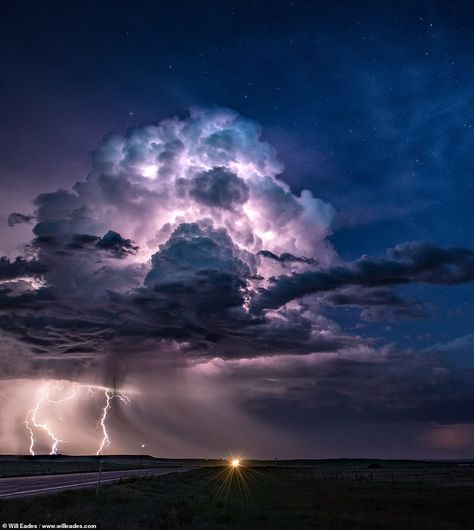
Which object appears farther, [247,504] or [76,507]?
[247,504]

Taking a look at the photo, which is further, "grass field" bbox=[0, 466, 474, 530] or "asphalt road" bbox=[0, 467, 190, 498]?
"asphalt road" bbox=[0, 467, 190, 498]

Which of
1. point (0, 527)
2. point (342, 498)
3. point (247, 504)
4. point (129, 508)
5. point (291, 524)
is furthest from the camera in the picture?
point (342, 498)

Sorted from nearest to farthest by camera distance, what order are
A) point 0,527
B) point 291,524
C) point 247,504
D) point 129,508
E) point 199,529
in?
1. point 0,527
2. point 199,529
3. point 291,524
4. point 129,508
5. point 247,504

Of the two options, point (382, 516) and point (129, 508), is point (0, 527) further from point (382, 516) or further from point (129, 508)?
point (382, 516)

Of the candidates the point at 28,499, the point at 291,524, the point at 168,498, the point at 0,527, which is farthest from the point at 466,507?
the point at 0,527

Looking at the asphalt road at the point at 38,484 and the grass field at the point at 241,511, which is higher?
the grass field at the point at 241,511

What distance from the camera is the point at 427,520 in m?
29.6

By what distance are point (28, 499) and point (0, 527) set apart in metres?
10.2

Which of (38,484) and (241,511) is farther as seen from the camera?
(38,484)

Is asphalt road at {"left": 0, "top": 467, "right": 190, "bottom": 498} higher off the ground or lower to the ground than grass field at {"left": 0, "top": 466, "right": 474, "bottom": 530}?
lower

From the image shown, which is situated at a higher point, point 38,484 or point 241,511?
point 241,511

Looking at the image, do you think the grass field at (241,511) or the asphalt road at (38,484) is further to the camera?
the asphalt road at (38,484)

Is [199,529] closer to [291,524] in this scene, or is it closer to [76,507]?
[291,524]

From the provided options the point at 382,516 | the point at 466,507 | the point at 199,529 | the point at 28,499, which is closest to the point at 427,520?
the point at 382,516
